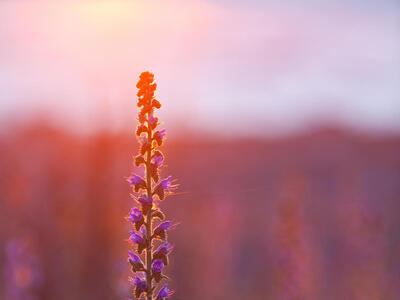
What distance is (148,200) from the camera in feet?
11.8

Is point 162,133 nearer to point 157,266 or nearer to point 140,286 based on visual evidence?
point 157,266

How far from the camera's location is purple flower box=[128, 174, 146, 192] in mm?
3705

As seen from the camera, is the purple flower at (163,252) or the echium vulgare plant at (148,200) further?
the purple flower at (163,252)

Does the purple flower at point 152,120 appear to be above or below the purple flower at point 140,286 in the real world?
above

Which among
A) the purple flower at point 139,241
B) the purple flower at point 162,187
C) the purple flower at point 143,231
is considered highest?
the purple flower at point 162,187

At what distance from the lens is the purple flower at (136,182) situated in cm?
371

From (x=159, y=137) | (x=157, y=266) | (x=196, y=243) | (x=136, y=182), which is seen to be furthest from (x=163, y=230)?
(x=196, y=243)

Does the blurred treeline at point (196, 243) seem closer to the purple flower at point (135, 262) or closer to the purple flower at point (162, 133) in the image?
the purple flower at point (162, 133)

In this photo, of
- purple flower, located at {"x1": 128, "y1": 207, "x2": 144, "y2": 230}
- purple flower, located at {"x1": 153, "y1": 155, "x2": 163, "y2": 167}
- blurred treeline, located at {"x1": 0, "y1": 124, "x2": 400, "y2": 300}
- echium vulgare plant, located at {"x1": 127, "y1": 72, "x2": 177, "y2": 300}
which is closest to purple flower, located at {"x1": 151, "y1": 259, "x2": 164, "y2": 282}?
echium vulgare plant, located at {"x1": 127, "y1": 72, "x2": 177, "y2": 300}

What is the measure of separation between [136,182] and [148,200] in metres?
0.19

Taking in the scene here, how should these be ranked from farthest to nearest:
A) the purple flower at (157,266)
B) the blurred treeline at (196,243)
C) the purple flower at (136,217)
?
the blurred treeline at (196,243), the purple flower at (157,266), the purple flower at (136,217)

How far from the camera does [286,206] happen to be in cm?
1002

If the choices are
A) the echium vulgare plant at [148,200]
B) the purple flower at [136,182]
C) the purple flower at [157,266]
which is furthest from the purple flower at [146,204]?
the purple flower at [157,266]

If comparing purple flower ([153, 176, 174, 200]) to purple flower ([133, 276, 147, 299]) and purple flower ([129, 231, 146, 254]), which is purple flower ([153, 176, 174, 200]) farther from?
purple flower ([133, 276, 147, 299])
